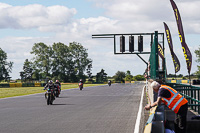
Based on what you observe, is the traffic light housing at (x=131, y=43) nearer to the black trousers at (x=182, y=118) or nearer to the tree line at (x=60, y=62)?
the black trousers at (x=182, y=118)

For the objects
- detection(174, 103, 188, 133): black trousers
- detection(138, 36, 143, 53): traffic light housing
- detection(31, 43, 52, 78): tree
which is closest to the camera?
detection(174, 103, 188, 133): black trousers

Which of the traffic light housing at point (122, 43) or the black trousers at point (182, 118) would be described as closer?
the black trousers at point (182, 118)

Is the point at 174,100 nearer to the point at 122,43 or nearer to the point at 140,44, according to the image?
the point at 140,44

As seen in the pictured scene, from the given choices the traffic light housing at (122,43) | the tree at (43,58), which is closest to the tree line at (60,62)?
the tree at (43,58)

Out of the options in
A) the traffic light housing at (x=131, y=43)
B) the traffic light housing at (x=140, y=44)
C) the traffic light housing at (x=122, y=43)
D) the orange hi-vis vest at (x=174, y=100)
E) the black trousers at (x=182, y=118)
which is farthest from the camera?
the traffic light housing at (x=122, y=43)

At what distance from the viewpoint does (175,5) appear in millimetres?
15945

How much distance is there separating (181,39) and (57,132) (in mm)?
7220

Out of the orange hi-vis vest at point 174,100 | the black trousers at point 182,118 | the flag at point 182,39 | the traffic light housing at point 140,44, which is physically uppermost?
the traffic light housing at point 140,44

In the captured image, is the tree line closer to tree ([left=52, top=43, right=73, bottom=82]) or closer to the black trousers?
tree ([left=52, top=43, right=73, bottom=82])

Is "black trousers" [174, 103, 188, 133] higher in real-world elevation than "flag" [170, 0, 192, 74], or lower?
lower

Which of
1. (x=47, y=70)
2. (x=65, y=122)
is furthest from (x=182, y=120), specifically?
(x=47, y=70)

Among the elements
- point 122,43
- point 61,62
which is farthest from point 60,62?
point 122,43

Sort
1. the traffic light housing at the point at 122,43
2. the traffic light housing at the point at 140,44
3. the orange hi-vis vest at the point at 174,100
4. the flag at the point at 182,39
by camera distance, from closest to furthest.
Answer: the orange hi-vis vest at the point at 174,100, the flag at the point at 182,39, the traffic light housing at the point at 140,44, the traffic light housing at the point at 122,43

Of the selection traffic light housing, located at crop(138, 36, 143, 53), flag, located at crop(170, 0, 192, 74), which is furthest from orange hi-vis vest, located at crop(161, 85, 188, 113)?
traffic light housing, located at crop(138, 36, 143, 53)
